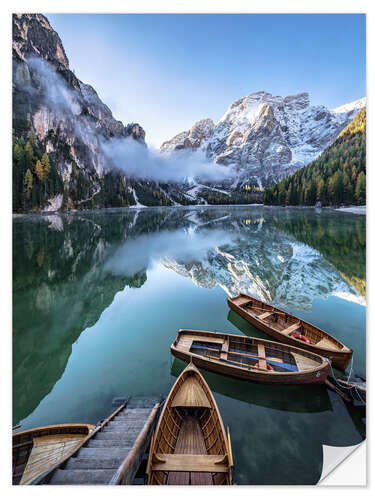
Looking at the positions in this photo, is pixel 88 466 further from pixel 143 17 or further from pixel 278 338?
pixel 143 17

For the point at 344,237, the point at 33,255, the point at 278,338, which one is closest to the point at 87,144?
the point at 33,255

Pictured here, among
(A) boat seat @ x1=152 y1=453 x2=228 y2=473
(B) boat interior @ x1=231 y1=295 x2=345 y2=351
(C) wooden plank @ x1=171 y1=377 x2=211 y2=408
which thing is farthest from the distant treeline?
(A) boat seat @ x1=152 y1=453 x2=228 y2=473

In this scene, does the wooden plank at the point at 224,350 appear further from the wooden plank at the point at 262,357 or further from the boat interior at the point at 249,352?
the wooden plank at the point at 262,357

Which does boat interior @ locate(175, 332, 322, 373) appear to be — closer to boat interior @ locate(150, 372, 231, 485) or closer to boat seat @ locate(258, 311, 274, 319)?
boat interior @ locate(150, 372, 231, 485)

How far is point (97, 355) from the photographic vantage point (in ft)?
27.8

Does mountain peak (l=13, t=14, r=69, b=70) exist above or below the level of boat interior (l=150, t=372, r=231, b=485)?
above

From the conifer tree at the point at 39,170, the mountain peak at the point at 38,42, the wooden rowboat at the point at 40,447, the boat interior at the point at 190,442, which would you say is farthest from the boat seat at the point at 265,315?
the mountain peak at the point at 38,42

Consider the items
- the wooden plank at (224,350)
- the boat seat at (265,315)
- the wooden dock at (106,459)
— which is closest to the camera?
the wooden dock at (106,459)

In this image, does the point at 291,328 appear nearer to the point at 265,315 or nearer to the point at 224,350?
the point at 265,315

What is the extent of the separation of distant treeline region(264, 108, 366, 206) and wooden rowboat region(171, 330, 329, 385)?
151 feet

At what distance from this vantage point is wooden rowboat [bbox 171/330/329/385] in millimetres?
6406

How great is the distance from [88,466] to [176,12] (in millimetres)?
9530

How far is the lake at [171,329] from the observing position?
5.36 meters

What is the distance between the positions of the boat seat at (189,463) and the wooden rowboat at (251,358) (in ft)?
9.16
